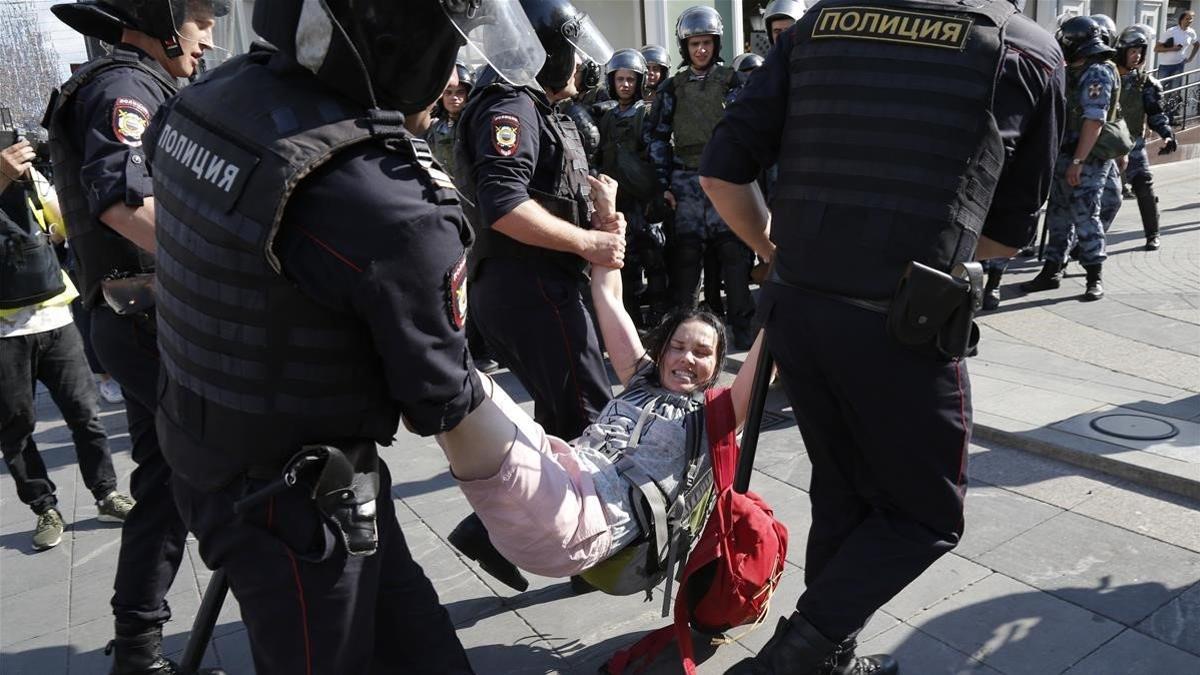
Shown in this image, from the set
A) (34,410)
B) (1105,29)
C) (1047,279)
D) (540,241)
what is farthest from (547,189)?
(1105,29)

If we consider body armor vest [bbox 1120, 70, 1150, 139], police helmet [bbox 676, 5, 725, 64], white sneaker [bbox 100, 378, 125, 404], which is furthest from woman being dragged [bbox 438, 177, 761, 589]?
body armor vest [bbox 1120, 70, 1150, 139]

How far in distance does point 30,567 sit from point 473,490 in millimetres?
2814

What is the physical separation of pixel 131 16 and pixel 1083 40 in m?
6.36

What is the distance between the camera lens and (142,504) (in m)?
Result: 2.58

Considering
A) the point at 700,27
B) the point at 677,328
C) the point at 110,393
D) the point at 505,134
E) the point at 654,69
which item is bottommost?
the point at 110,393

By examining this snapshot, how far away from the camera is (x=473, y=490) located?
179cm

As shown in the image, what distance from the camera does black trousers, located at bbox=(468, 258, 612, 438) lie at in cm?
290

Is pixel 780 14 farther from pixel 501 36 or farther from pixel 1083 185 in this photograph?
pixel 501 36

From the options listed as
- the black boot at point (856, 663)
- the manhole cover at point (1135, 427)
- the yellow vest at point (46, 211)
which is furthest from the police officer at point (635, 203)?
the black boot at point (856, 663)

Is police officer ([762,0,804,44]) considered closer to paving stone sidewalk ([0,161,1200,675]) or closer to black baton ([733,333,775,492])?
paving stone sidewalk ([0,161,1200,675])

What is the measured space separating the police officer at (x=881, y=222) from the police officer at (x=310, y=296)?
85 centimetres

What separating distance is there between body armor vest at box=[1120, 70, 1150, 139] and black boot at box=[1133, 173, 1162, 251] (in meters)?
0.43

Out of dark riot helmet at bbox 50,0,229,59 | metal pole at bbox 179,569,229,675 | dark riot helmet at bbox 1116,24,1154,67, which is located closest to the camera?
metal pole at bbox 179,569,229,675

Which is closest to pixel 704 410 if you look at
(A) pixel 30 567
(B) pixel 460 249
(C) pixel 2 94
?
(B) pixel 460 249
